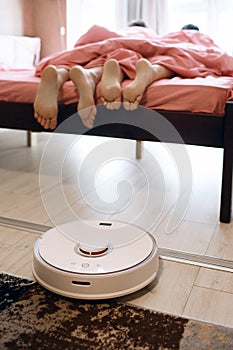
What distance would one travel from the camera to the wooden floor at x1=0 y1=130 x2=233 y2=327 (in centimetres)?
118

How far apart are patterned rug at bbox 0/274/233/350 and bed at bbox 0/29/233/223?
0.75 meters

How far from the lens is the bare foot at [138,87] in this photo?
1788 mm

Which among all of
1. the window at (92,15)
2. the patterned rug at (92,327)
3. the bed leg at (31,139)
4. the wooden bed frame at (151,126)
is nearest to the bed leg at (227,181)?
the wooden bed frame at (151,126)

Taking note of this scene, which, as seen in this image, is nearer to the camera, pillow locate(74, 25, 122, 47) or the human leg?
the human leg

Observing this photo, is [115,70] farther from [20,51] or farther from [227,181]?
[20,51]

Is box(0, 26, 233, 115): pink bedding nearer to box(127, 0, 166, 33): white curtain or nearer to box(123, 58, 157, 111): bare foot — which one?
box(123, 58, 157, 111): bare foot

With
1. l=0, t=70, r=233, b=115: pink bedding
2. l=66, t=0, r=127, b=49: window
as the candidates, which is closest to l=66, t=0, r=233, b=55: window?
l=66, t=0, r=127, b=49: window

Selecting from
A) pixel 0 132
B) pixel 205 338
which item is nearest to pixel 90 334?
pixel 205 338

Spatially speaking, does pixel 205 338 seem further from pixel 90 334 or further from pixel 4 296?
pixel 4 296

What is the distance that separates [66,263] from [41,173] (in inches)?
47.1

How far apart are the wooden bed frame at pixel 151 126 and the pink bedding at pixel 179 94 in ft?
0.12

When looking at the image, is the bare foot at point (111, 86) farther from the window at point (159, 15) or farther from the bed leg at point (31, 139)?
the window at point (159, 15)

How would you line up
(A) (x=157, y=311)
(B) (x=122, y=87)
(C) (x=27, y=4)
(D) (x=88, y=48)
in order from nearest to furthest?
(A) (x=157, y=311), (B) (x=122, y=87), (D) (x=88, y=48), (C) (x=27, y=4)

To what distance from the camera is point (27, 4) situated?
4.27 m
